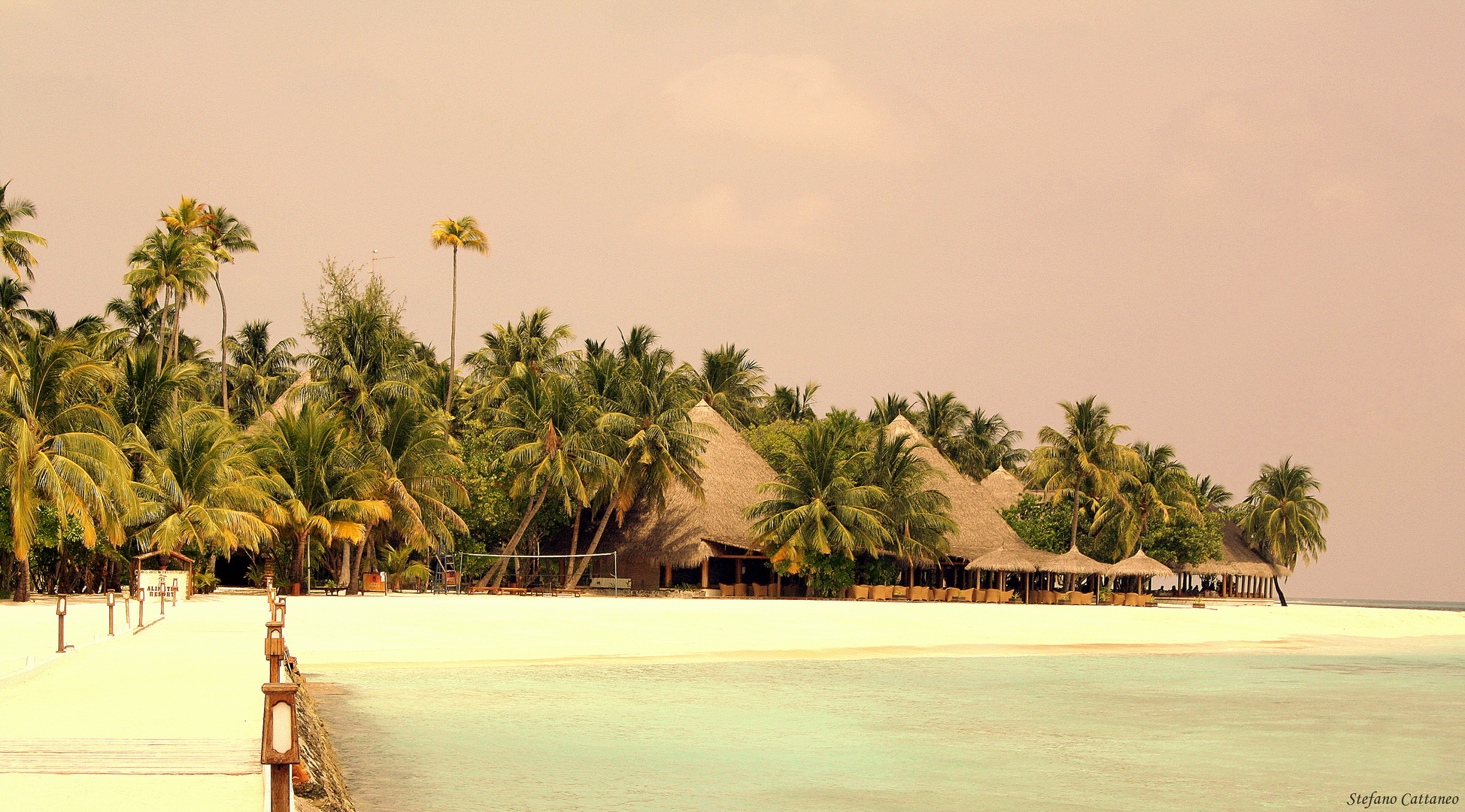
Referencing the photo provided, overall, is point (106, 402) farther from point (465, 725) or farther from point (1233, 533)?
point (1233, 533)

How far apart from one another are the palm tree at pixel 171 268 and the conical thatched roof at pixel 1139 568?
95.8ft

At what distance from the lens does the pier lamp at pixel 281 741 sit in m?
4.80

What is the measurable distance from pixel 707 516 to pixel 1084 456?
1328cm

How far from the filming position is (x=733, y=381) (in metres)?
56.4

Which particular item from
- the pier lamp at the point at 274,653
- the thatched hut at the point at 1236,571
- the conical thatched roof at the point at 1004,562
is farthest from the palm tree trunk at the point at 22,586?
the thatched hut at the point at 1236,571

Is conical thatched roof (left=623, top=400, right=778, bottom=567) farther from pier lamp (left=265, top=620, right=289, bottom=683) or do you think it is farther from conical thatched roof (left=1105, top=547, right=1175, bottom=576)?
pier lamp (left=265, top=620, right=289, bottom=683)

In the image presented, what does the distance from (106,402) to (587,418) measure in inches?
590

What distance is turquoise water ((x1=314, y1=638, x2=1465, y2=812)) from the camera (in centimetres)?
945

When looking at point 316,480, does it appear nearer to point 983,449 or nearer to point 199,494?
point 199,494

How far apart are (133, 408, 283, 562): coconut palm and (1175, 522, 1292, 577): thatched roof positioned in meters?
34.4

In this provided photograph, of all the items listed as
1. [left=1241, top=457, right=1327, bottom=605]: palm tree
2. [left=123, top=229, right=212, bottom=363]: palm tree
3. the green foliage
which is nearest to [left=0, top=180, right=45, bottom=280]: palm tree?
[left=123, top=229, right=212, bottom=363]: palm tree

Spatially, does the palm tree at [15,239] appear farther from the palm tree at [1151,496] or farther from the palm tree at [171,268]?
the palm tree at [1151,496]

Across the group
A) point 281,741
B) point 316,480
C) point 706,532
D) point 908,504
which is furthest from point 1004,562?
point 281,741

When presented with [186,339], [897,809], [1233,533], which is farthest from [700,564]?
[897,809]
